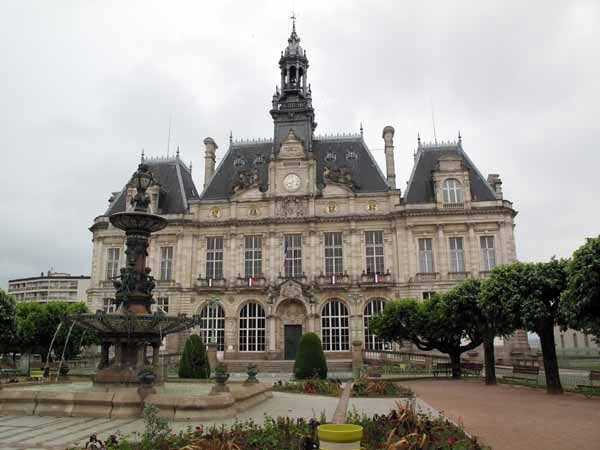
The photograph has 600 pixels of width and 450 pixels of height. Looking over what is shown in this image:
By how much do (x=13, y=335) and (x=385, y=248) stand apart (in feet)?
84.9

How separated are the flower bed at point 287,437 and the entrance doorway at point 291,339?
28234mm

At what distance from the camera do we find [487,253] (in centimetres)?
3734

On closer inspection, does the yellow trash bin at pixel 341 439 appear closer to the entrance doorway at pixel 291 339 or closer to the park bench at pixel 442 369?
the park bench at pixel 442 369

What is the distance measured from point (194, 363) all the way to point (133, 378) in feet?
32.2

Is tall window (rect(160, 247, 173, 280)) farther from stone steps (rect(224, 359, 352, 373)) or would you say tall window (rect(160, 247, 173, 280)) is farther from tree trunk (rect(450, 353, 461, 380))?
tree trunk (rect(450, 353, 461, 380))

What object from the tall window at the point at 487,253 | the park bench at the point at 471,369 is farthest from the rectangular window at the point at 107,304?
the tall window at the point at 487,253

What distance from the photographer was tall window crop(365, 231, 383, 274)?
3853cm

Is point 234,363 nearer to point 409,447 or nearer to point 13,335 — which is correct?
point 13,335

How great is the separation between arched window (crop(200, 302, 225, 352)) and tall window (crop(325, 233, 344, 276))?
30.5 feet

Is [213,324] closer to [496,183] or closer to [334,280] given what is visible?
[334,280]

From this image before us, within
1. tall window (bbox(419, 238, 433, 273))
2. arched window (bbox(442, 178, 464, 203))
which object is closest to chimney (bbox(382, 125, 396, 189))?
arched window (bbox(442, 178, 464, 203))

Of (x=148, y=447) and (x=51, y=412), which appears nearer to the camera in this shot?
(x=148, y=447)

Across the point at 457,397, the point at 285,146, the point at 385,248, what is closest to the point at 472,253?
the point at 385,248

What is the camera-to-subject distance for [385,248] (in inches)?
1518
